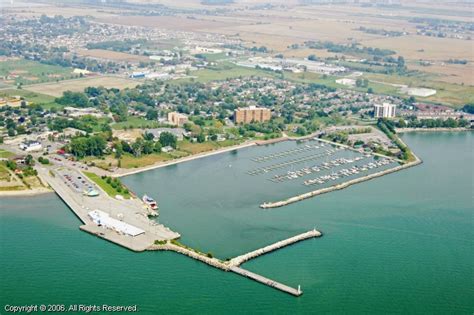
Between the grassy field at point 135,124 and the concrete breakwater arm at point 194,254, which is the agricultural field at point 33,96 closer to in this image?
the grassy field at point 135,124

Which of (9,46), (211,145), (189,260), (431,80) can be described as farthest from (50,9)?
(189,260)

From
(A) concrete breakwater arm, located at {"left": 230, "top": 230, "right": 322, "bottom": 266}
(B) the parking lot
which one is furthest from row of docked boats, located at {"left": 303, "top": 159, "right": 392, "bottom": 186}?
(B) the parking lot

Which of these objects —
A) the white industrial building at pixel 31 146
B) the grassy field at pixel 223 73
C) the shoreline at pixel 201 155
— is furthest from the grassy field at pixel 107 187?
the grassy field at pixel 223 73

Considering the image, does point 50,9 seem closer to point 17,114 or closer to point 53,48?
point 53,48

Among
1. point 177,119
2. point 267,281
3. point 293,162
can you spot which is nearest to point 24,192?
point 267,281

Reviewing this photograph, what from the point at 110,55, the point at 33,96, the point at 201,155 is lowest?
the point at 201,155

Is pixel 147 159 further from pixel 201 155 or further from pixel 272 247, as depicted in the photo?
pixel 272 247
